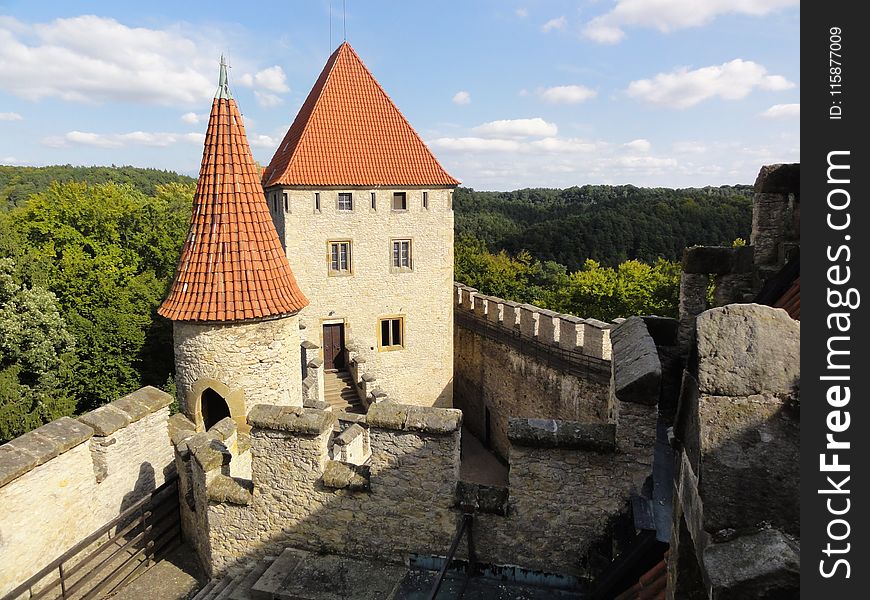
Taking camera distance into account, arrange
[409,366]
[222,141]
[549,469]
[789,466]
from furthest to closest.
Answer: [409,366] < [222,141] < [549,469] < [789,466]

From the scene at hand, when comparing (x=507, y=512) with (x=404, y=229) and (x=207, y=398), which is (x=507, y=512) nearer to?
(x=207, y=398)

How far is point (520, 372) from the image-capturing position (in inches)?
713

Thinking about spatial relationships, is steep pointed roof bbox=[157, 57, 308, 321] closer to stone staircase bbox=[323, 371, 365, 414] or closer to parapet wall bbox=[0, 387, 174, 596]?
parapet wall bbox=[0, 387, 174, 596]

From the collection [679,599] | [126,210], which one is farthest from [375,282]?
[679,599]

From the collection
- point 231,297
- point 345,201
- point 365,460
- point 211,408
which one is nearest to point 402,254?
point 345,201

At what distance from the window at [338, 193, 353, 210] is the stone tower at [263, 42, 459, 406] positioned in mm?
34

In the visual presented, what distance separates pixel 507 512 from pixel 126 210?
2726 cm

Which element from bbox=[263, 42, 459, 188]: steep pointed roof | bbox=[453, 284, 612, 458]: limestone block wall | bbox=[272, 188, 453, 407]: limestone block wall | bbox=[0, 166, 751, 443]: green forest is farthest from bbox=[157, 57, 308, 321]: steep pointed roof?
bbox=[272, 188, 453, 407]: limestone block wall

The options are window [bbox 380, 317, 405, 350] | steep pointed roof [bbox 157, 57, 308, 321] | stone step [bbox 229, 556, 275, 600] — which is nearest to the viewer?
stone step [bbox 229, 556, 275, 600]

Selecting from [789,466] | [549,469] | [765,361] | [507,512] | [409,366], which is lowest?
[409,366]

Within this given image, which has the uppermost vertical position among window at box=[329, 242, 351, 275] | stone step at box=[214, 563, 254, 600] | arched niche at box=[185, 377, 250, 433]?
Result: window at box=[329, 242, 351, 275]

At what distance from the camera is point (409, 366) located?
2023 cm

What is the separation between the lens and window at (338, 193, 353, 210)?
18547 millimetres

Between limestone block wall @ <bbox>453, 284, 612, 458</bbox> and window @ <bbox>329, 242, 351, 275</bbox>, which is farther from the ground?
Result: window @ <bbox>329, 242, 351, 275</bbox>
